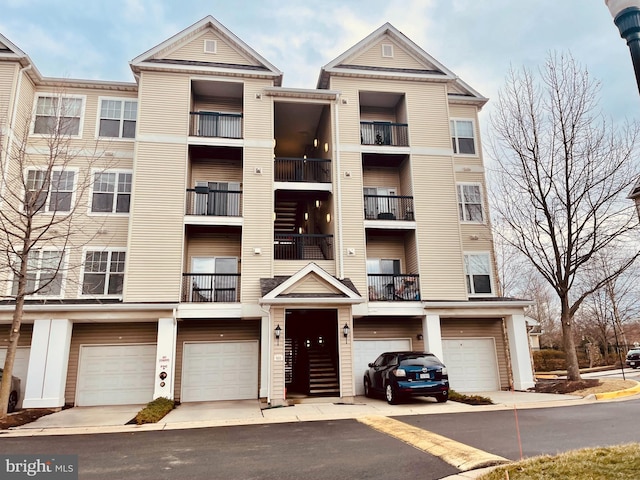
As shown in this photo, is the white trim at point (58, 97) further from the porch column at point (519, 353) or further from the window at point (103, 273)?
the porch column at point (519, 353)

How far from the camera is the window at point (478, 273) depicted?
1927 centimetres

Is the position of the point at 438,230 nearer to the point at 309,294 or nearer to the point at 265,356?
the point at 309,294

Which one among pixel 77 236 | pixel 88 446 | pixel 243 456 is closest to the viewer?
pixel 243 456

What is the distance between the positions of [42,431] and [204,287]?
7226 millimetres

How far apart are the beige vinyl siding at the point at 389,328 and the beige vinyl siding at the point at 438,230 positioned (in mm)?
1634

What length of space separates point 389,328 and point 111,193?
12.7m

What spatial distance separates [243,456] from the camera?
24.1 ft

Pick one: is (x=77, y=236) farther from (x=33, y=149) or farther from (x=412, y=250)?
(x=412, y=250)

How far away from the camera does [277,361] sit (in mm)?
14438

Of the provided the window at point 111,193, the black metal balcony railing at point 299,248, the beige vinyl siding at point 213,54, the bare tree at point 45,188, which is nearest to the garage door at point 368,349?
the black metal balcony railing at point 299,248

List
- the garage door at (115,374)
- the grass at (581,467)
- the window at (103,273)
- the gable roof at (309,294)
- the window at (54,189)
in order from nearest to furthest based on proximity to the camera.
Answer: the grass at (581,467) < the gable roof at (309,294) < the garage door at (115,374) < the window at (103,273) < the window at (54,189)

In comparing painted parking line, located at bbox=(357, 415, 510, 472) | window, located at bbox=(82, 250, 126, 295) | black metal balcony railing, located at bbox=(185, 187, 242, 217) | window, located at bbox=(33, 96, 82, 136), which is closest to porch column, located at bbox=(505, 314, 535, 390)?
painted parking line, located at bbox=(357, 415, 510, 472)

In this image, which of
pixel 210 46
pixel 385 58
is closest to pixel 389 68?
pixel 385 58

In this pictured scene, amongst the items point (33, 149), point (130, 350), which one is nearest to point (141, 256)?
point (130, 350)
